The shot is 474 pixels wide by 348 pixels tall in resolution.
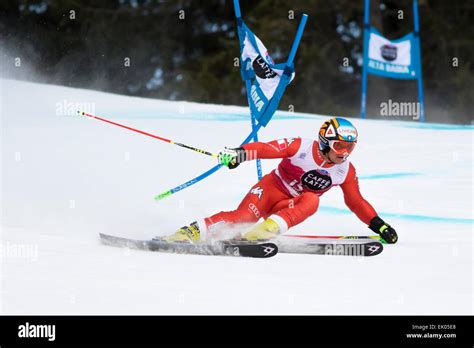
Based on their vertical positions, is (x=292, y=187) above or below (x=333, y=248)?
→ above

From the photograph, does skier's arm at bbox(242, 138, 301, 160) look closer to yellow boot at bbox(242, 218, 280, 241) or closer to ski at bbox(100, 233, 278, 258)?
yellow boot at bbox(242, 218, 280, 241)

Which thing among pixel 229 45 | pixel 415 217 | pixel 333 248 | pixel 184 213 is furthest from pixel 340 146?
pixel 229 45

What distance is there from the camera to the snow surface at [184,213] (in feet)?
18.5

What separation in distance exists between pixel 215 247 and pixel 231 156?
2.04 feet

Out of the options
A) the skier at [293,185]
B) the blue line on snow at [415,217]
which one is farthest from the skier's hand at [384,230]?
the blue line on snow at [415,217]

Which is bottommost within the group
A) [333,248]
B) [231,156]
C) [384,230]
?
[333,248]

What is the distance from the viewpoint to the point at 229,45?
73.9 feet

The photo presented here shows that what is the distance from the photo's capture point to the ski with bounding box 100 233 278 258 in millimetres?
6590

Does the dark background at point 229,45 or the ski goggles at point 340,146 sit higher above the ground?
the dark background at point 229,45

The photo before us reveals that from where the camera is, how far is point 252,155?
22.5 feet

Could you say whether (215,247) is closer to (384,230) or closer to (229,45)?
(384,230)

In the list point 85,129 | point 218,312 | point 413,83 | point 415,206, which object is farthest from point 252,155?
point 413,83

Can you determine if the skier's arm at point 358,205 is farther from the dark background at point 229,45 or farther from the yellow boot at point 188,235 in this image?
the dark background at point 229,45
